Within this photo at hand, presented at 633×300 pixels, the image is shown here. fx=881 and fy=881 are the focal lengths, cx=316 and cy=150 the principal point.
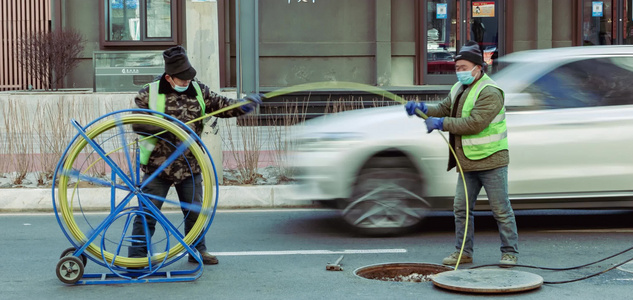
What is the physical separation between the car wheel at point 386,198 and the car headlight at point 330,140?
275 mm

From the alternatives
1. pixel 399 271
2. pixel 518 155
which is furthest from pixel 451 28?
pixel 399 271

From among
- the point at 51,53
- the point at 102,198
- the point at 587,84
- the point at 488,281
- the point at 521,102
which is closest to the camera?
the point at 488,281

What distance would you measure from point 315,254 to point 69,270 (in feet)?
6.99

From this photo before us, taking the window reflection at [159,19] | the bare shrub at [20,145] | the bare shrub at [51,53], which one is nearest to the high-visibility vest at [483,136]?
the bare shrub at [20,145]

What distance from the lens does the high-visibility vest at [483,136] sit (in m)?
6.84

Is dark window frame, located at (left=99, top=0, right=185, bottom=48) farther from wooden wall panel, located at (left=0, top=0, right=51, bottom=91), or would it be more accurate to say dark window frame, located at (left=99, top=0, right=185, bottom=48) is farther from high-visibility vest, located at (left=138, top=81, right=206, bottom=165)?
high-visibility vest, located at (left=138, top=81, right=206, bottom=165)

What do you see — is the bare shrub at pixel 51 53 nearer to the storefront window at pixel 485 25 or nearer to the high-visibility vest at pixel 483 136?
the storefront window at pixel 485 25

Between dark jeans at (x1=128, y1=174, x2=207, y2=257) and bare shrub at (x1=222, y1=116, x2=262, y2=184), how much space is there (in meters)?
3.94

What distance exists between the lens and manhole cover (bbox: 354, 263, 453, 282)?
22.4ft

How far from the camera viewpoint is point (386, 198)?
812 centimetres

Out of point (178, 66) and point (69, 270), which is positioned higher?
point (178, 66)

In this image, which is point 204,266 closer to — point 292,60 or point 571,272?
point 571,272

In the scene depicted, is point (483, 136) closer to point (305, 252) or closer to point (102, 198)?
point (305, 252)

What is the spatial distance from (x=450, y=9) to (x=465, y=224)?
15.6m
